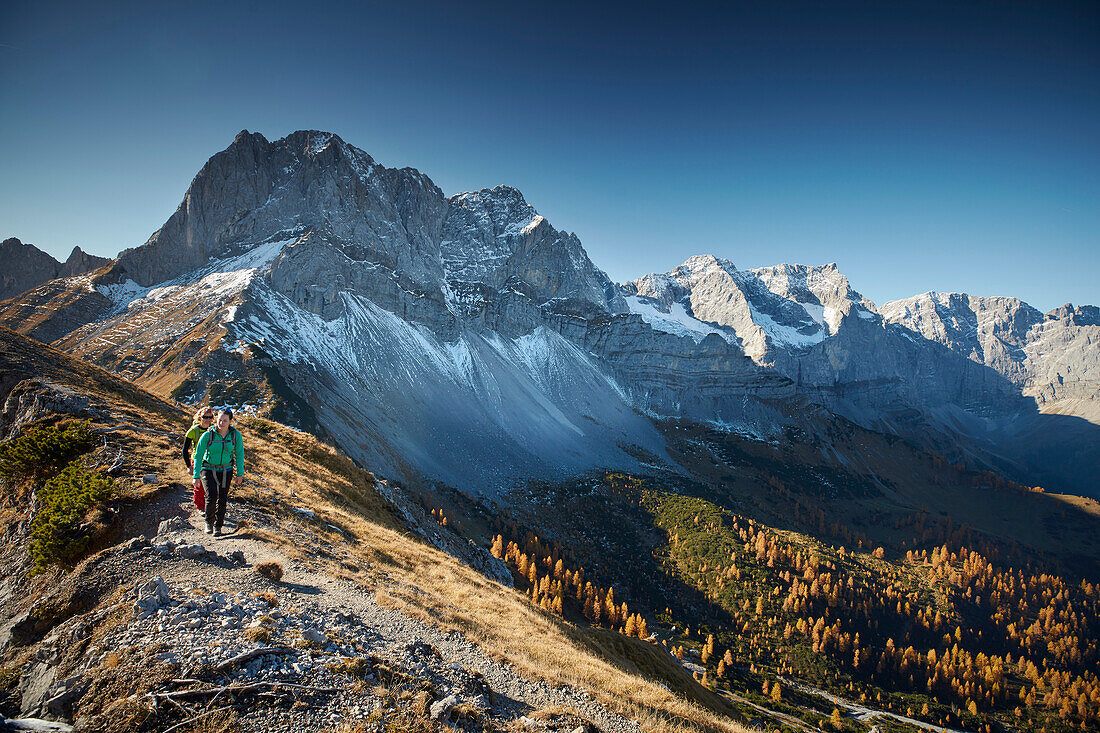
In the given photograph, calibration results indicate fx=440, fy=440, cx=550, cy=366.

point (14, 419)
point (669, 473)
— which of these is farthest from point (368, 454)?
point (669, 473)

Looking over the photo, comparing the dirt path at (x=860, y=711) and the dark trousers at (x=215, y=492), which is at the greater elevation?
the dark trousers at (x=215, y=492)

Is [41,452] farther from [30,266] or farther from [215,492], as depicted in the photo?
[30,266]

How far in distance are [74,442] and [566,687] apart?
2005 cm

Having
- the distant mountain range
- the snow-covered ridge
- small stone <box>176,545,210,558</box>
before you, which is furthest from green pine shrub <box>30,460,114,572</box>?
the snow-covered ridge

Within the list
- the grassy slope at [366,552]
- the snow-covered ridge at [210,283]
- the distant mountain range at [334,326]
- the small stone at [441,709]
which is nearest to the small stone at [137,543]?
the grassy slope at [366,552]

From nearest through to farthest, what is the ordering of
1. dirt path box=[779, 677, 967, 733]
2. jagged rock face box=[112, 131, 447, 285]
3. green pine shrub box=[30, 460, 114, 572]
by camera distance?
1. green pine shrub box=[30, 460, 114, 572]
2. dirt path box=[779, 677, 967, 733]
3. jagged rock face box=[112, 131, 447, 285]

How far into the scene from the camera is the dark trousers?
13625 mm

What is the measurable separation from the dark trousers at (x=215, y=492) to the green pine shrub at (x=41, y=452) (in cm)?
708

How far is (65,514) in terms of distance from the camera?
495 inches

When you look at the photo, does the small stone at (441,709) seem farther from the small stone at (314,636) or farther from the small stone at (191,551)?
the small stone at (191,551)

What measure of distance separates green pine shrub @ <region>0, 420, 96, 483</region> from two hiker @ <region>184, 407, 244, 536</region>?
266 inches

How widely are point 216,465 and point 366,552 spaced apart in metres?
6.86

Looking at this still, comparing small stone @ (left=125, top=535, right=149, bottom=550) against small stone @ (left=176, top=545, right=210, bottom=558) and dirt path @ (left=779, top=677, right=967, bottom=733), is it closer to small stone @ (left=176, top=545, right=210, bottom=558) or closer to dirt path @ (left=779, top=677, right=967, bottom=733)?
small stone @ (left=176, top=545, right=210, bottom=558)

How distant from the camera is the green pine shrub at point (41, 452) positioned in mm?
15492
